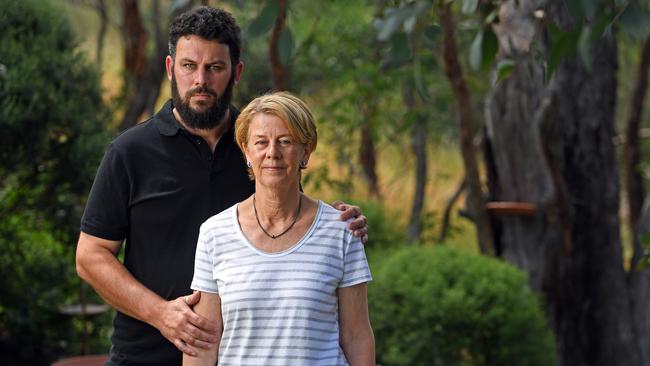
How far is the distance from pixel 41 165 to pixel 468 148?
401 centimetres

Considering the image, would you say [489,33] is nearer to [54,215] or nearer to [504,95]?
[54,215]

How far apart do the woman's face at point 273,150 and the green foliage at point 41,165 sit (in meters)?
4.12

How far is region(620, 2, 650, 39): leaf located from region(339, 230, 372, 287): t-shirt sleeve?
101cm

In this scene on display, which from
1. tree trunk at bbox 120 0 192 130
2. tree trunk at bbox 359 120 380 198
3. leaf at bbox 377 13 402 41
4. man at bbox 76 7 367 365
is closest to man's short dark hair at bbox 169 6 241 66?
man at bbox 76 7 367 365

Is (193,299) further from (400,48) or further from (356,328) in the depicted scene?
(400,48)

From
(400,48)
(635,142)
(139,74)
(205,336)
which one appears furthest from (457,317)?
(635,142)

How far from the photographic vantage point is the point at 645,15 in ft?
8.99

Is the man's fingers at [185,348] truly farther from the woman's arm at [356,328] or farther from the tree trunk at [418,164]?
the tree trunk at [418,164]

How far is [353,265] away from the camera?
3.36 m

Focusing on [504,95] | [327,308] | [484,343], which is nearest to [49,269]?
[484,343]

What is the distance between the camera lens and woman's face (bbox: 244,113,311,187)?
10.9 ft

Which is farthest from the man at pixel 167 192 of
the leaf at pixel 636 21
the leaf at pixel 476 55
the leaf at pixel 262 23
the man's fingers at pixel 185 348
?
the leaf at pixel 636 21

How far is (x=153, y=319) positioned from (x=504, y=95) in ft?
21.0

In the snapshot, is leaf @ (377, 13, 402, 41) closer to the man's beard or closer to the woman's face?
the woman's face
